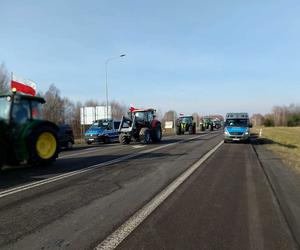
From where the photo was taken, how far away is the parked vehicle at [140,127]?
24734 millimetres

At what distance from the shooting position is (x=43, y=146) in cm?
1219

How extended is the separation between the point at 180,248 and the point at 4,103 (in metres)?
8.52

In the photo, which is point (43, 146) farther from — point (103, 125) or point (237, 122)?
point (103, 125)

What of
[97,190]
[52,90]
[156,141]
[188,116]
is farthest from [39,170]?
[52,90]

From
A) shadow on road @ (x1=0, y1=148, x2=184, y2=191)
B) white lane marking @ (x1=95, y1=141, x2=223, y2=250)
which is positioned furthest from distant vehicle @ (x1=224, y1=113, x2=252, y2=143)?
white lane marking @ (x1=95, y1=141, x2=223, y2=250)

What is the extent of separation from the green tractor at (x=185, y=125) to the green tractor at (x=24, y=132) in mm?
31011

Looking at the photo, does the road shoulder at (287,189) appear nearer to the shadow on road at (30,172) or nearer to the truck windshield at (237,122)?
the shadow on road at (30,172)

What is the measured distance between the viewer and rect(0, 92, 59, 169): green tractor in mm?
11008

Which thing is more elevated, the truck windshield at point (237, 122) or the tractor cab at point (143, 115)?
the tractor cab at point (143, 115)

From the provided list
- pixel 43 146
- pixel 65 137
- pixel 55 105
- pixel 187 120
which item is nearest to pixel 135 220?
pixel 43 146

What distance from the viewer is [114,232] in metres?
5.33

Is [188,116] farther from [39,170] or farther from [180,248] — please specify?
[180,248]

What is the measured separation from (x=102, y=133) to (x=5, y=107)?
1700 centimetres

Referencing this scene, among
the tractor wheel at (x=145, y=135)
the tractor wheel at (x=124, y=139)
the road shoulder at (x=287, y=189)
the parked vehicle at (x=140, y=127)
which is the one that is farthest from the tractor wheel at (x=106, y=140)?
the road shoulder at (x=287, y=189)
